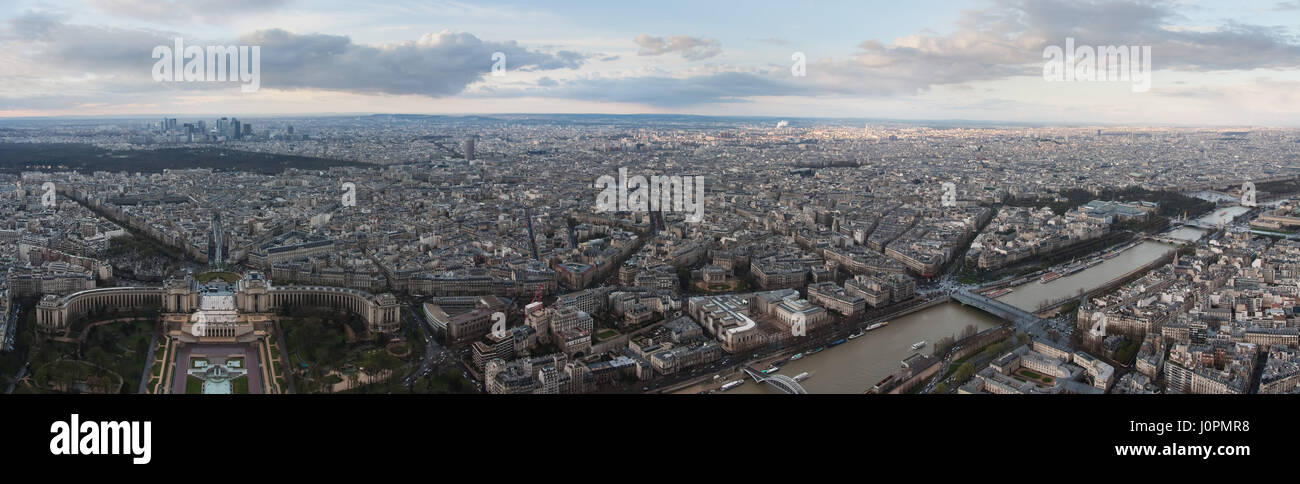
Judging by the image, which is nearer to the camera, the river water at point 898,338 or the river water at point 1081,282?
the river water at point 898,338

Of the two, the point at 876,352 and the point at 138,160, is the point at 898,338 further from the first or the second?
the point at 138,160

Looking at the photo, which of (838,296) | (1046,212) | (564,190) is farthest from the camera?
(564,190)

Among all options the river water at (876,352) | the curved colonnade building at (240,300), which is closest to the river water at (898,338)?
the river water at (876,352)

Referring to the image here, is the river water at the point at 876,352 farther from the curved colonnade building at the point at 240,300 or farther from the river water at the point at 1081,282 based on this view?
the curved colonnade building at the point at 240,300

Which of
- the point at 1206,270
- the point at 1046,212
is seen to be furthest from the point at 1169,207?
the point at 1206,270

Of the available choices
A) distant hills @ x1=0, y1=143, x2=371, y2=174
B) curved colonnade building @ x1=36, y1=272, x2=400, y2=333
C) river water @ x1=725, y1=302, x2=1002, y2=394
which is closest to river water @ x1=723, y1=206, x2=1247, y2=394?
river water @ x1=725, y1=302, x2=1002, y2=394

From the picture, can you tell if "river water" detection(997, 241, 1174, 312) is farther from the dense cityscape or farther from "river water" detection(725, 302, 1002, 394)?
"river water" detection(725, 302, 1002, 394)

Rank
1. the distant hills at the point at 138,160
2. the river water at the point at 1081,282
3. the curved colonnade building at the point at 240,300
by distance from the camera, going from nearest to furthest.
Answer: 1. the curved colonnade building at the point at 240,300
2. the river water at the point at 1081,282
3. the distant hills at the point at 138,160
